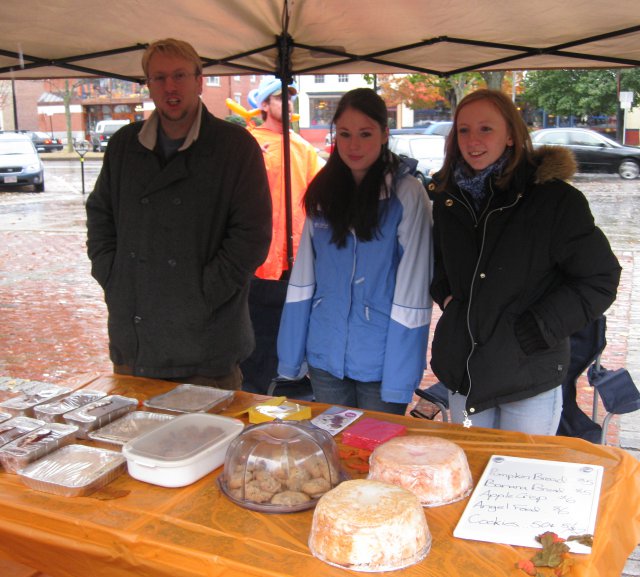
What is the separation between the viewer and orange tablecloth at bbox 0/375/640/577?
1.45 metres

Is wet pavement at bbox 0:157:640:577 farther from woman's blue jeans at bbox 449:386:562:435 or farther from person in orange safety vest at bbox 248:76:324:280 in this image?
person in orange safety vest at bbox 248:76:324:280

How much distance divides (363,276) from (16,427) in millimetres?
1227

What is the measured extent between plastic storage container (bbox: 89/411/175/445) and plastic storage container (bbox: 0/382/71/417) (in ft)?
0.94

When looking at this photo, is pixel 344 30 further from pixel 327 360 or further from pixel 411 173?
pixel 327 360

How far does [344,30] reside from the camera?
3652 mm

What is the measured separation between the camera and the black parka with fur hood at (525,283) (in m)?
2.27

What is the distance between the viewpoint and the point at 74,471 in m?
1.84

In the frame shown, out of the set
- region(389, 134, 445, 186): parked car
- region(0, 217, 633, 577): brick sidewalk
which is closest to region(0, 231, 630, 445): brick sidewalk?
region(0, 217, 633, 577): brick sidewalk

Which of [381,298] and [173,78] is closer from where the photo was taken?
[381,298]

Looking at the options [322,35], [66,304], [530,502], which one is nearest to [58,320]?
[66,304]

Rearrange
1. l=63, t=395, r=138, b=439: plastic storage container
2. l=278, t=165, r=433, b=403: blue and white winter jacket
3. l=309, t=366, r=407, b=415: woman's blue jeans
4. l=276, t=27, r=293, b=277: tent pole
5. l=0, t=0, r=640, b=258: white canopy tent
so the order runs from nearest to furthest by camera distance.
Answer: l=63, t=395, r=138, b=439: plastic storage container < l=278, t=165, r=433, b=403: blue and white winter jacket < l=309, t=366, r=407, b=415: woman's blue jeans < l=0, t=0, r=640, b=258: white canopy tent < l=276, t=27, r=293, b=277: tent pole

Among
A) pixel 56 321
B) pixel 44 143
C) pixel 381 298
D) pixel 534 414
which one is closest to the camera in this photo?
pixel 534 414

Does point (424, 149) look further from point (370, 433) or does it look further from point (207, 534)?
point (207, 534)

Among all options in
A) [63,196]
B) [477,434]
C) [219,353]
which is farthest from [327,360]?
[63,196]
